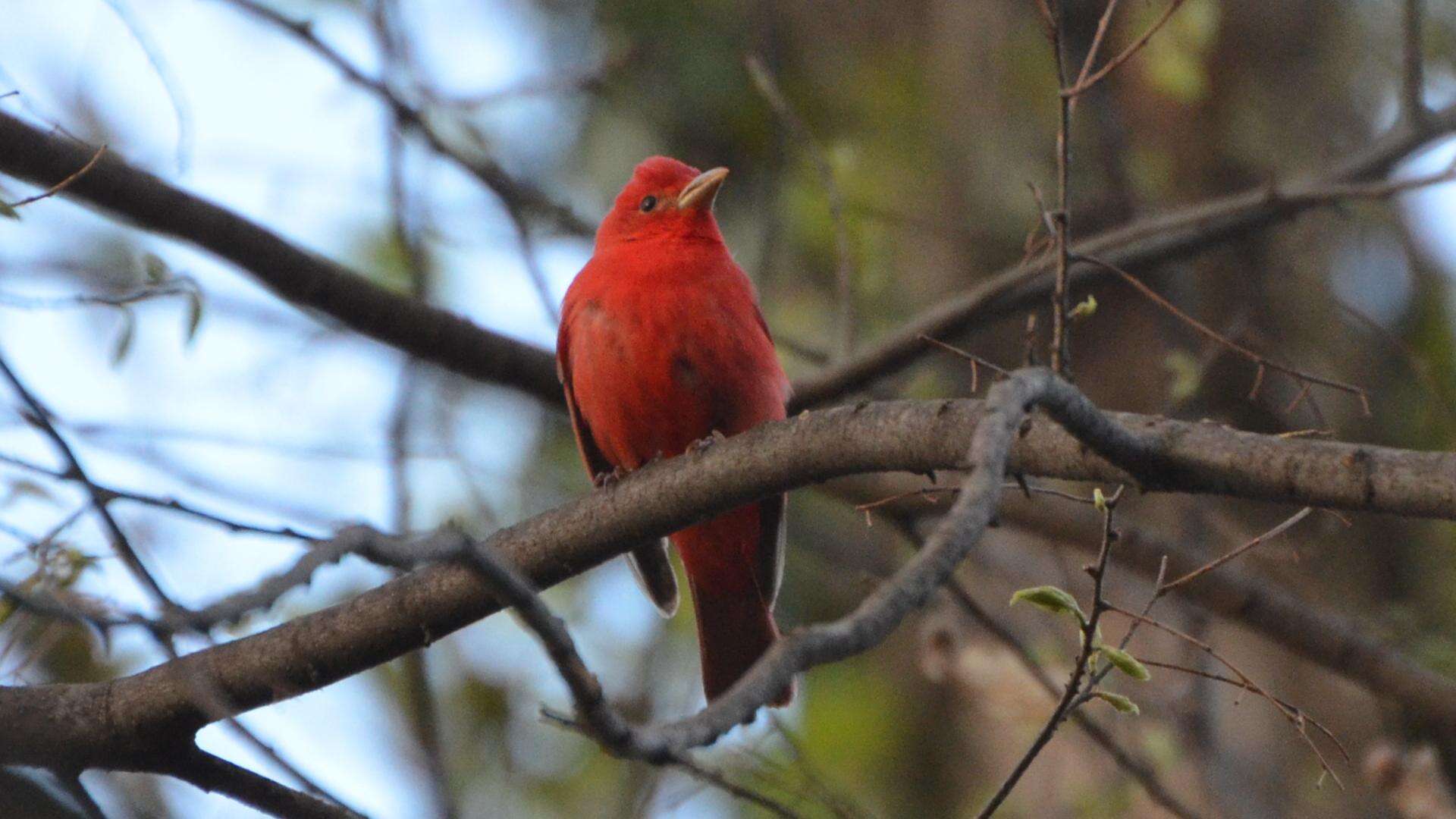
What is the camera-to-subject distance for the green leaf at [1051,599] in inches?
105

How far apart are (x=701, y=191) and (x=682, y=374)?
95 cm

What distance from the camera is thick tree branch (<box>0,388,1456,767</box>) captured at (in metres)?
2.61

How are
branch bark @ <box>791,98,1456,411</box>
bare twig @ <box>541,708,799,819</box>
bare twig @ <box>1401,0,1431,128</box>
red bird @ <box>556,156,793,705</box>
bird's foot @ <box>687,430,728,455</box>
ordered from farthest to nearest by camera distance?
branch bark @ <box>791,98,1456,411</box> < bare twig @ <box>1401,0,1431,128</box> < red bird @ <box>556,156,793,705</box> < bird's foot @ <box>687,430,728,455</box> < bare twig @ <box>541,708,799,819</box>

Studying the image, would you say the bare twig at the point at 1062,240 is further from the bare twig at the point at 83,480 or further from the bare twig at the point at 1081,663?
the bare twig at the point at 83,480

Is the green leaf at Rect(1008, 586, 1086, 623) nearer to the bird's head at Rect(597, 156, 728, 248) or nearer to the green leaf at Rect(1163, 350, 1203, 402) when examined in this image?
the green leaf at Rect(1163, 350, 1203, 402)

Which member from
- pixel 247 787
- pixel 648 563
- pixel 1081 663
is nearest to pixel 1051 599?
pixel 1081 663

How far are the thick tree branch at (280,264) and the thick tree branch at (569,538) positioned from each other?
1480mm

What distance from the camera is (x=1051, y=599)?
2.72m

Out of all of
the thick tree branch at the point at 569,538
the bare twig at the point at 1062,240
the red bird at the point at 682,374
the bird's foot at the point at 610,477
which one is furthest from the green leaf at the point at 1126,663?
the bird's foot at the point at 610,477

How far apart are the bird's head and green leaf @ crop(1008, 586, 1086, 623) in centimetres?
256

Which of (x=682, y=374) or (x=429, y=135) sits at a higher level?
(x=429, y=135)

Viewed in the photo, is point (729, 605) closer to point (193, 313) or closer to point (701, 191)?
point (701, 191)

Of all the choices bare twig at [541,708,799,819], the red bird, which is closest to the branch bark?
the red bird

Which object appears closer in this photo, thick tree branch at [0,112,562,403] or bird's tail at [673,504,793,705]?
thick tree branch at [0,112,562,403]
